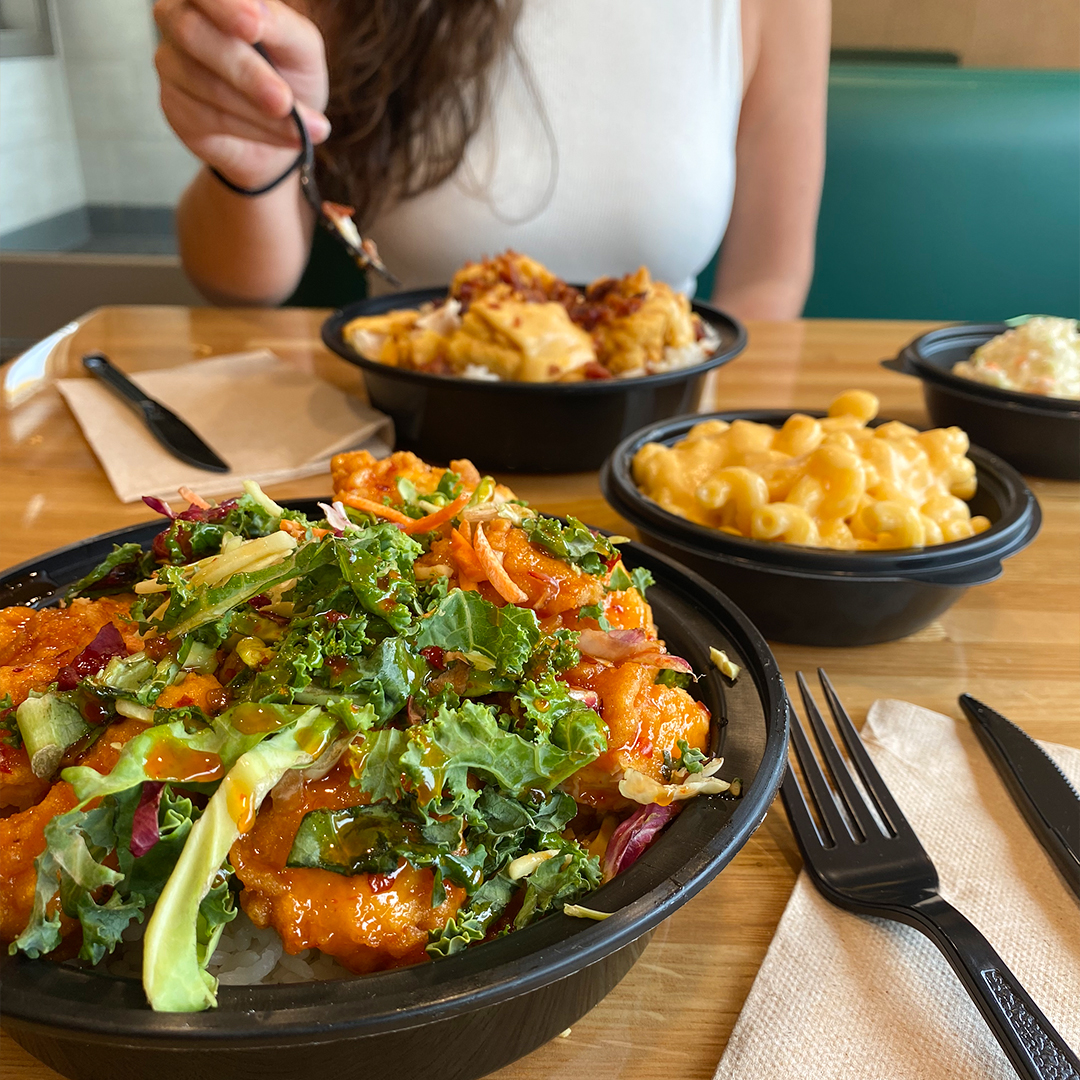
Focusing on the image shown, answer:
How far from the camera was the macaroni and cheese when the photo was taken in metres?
1.19

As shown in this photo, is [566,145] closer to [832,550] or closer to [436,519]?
[832,550]

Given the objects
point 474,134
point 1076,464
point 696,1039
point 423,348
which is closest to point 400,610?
point 696,1039

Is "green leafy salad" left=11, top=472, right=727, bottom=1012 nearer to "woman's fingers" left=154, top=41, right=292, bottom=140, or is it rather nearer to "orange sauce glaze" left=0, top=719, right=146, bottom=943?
"orange sauce glaze" left=0, top=719, right=146, bottom=943

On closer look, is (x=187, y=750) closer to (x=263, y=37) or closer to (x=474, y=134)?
A: (x=263, y=37)

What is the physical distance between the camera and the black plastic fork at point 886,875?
25.0 inches

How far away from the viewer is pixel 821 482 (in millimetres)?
1242

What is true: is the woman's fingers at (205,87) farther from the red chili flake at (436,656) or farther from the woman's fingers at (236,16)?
the red chili flake at (436,656)

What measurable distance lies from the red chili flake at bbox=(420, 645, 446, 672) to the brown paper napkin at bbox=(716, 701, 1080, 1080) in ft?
1.17

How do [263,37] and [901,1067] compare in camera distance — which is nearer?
[901,1067]

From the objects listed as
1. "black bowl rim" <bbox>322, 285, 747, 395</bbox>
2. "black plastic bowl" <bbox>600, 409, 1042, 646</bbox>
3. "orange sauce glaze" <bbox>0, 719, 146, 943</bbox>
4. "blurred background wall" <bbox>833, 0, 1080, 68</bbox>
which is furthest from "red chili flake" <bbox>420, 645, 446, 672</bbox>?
"blurred background wall" <bbox>833, 0, 1080, 68</bbox>

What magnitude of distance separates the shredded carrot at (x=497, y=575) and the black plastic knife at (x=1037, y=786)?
1.83 ft

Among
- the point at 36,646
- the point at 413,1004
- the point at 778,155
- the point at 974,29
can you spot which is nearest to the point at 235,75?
the point at 36,646

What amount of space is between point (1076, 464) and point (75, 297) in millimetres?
4742

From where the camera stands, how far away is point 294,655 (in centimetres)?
68
